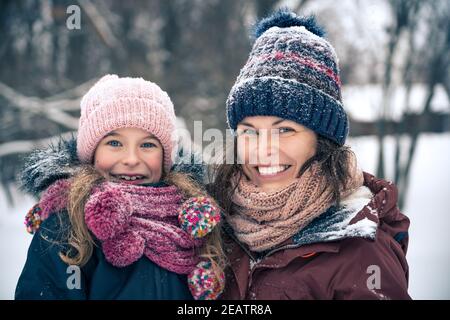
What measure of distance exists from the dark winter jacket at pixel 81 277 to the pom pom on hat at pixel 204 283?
68 millimetres

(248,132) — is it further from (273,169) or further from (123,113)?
(123,113)

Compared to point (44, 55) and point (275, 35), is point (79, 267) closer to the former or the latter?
point (275, 35)

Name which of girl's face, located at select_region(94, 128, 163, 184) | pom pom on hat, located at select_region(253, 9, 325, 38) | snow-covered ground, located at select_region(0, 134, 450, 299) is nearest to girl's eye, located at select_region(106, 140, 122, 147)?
girl's face, located at select_region(94, 128, 163, 184)

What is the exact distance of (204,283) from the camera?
189 cm

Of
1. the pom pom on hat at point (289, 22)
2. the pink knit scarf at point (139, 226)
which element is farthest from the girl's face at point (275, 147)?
the pom pom on hat at point (289, 22)

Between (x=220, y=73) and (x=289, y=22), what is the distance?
8222mm

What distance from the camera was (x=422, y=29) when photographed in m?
7.82

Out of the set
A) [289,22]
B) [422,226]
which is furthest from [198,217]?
[422,226]

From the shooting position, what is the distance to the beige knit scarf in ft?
6.46

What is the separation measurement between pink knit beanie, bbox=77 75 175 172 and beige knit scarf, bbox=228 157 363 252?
0.51m

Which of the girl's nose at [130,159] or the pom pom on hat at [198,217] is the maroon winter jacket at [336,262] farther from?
the girl's nose at [130,159]
